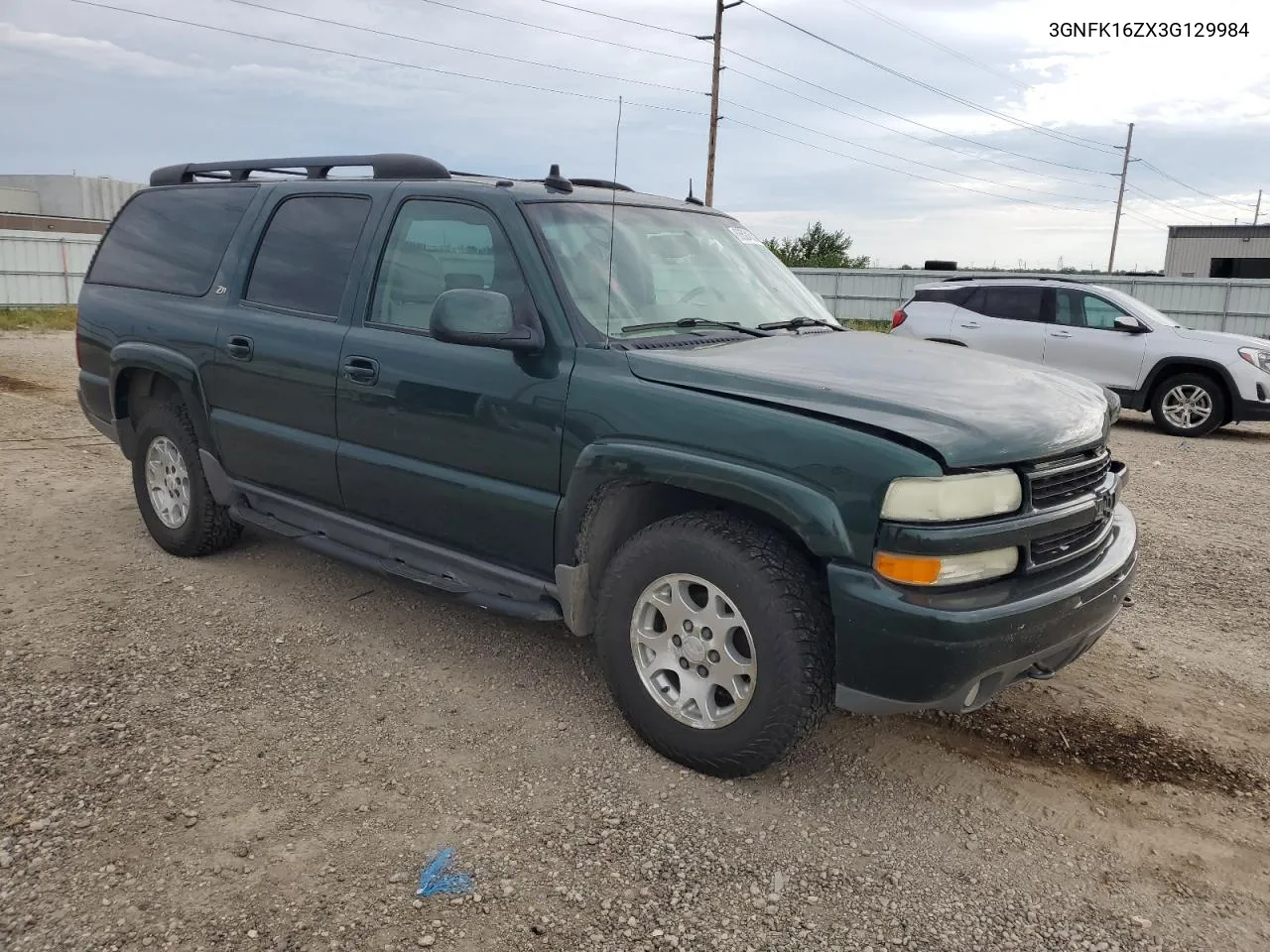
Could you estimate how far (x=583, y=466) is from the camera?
319 cm

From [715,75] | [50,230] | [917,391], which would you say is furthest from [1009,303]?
[50,230]

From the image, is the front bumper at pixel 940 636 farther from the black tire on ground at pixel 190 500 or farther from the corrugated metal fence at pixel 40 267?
the corrugated metal fence at pixel 40 267

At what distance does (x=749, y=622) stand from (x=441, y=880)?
114 cm

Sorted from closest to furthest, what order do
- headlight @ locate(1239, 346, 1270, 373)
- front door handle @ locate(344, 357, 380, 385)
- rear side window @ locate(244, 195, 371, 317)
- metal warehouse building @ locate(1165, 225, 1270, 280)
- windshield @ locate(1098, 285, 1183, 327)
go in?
front door handle @ locate(344, 357, 380, 385), rear side window @ locate(244, 195, 371, 317), headlight @ locate(1239, 346, 1270, 373), windshield @ locate(1098, 285, 1183, 327), metal warehouse building @ locate(1165, 225, 1270, 280)

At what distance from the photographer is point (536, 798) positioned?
303 centimetres

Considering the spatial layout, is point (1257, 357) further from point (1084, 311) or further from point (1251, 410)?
point (1084, 311)

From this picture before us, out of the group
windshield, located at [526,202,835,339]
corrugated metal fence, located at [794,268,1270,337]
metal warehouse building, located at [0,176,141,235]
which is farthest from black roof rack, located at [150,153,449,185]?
metal warehouse building, located at [0,176,141,235]

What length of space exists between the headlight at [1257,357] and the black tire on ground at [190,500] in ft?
34.1

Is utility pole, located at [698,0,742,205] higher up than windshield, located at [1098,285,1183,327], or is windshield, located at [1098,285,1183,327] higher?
utility pole, located at [698,0,742,205]

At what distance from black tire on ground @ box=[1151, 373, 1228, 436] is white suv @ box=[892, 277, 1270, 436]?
0.01m

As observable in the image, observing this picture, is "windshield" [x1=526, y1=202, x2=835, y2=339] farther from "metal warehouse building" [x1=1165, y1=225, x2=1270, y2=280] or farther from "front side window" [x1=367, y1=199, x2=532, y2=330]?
"metal warehouse building" [x1=1165, y1=225, x2=1270, y2=280]

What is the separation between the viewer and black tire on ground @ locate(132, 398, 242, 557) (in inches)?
194

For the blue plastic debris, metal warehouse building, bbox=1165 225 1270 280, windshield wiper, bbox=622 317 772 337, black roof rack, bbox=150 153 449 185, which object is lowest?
the blue plastic debris

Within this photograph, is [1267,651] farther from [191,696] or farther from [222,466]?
[222,466]
